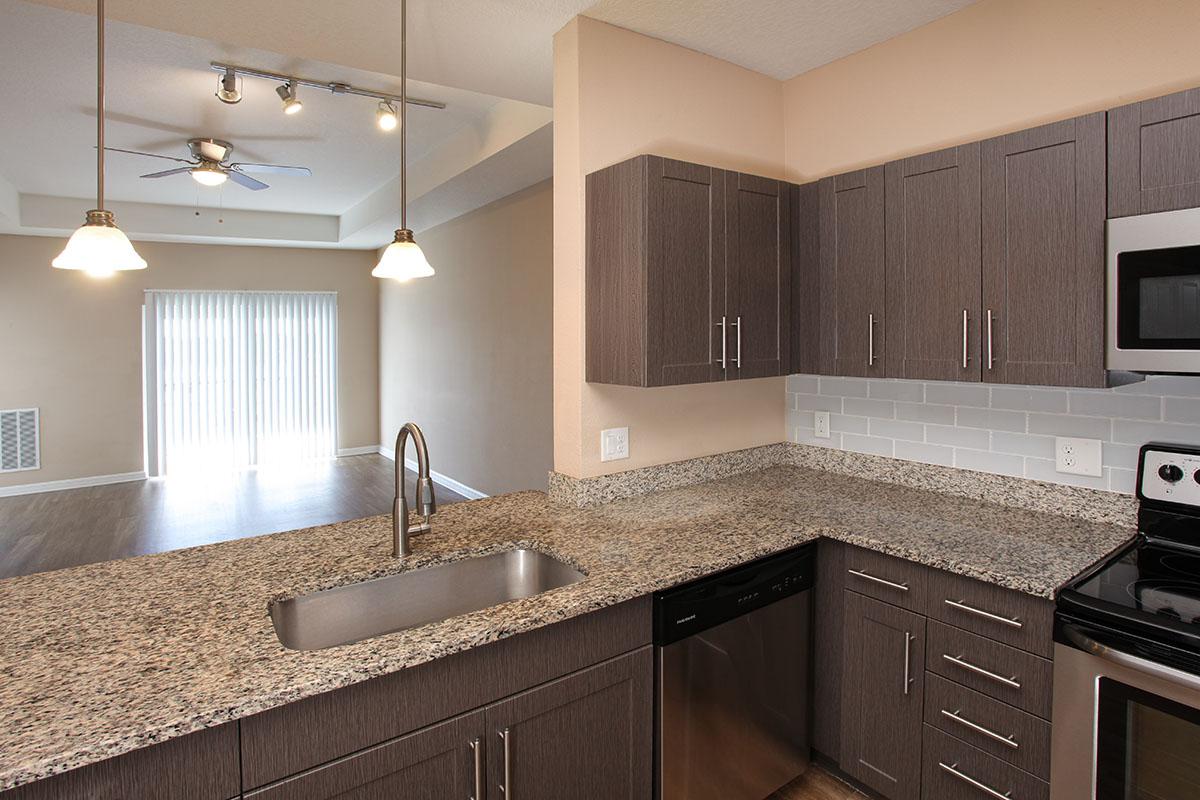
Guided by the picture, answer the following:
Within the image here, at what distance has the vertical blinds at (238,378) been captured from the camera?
24.9 feet

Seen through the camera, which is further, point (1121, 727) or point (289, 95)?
point (289, 95)

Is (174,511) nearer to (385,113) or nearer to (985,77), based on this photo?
(385,113)

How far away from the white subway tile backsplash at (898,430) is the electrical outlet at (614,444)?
1.02 meters

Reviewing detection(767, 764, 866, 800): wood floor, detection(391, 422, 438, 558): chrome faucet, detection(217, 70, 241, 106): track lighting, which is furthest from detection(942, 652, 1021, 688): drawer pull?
detection(217, 70, 241, 106): track lighting

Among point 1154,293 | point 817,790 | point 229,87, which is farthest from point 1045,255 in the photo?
point 229,87

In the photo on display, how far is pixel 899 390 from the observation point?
8.50 ft

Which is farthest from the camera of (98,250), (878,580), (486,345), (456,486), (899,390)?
(456,486)

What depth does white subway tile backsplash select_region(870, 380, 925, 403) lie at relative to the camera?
2527mm

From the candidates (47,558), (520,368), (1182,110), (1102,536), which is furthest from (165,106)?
(1102,536)

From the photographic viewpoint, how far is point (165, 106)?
4.02 metres

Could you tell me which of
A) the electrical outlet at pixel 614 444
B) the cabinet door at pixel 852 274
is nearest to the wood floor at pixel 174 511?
the electrical outlet at pixel 614 444

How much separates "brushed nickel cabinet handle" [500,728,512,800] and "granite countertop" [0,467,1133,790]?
0.25 metres

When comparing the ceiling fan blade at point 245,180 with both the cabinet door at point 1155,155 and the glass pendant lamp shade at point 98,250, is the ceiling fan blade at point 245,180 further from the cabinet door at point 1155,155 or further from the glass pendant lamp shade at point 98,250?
the cabinet door at point 1155,155

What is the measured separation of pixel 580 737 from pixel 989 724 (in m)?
1.07
